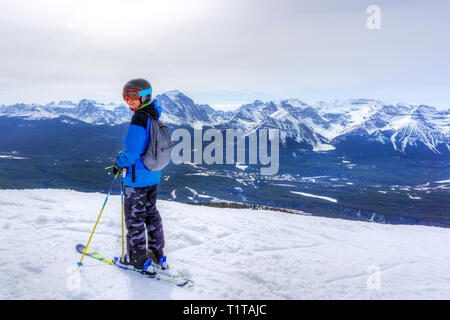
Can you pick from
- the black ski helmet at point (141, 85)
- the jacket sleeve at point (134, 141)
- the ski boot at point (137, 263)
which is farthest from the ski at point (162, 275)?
the black ski helmet at point (141, 85)

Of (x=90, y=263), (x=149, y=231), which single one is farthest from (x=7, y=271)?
(x=149, y=231)

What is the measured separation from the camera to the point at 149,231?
558cm

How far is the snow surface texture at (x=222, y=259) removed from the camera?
477cm

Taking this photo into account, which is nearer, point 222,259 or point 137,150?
point 137,150

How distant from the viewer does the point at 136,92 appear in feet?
16.6

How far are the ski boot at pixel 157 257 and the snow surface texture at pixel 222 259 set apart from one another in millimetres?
320

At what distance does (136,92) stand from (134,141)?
990 millimetres

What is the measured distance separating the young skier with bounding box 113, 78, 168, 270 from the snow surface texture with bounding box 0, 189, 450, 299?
0.51 meters

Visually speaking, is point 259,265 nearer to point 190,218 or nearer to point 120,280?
point 120,280

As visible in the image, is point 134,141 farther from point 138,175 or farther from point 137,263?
point 137,263

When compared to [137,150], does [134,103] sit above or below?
above

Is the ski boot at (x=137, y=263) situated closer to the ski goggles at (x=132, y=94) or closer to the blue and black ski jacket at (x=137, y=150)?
the blue and black ski jacket at (x=137, y=150)

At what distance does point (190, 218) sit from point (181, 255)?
10.7 ft
